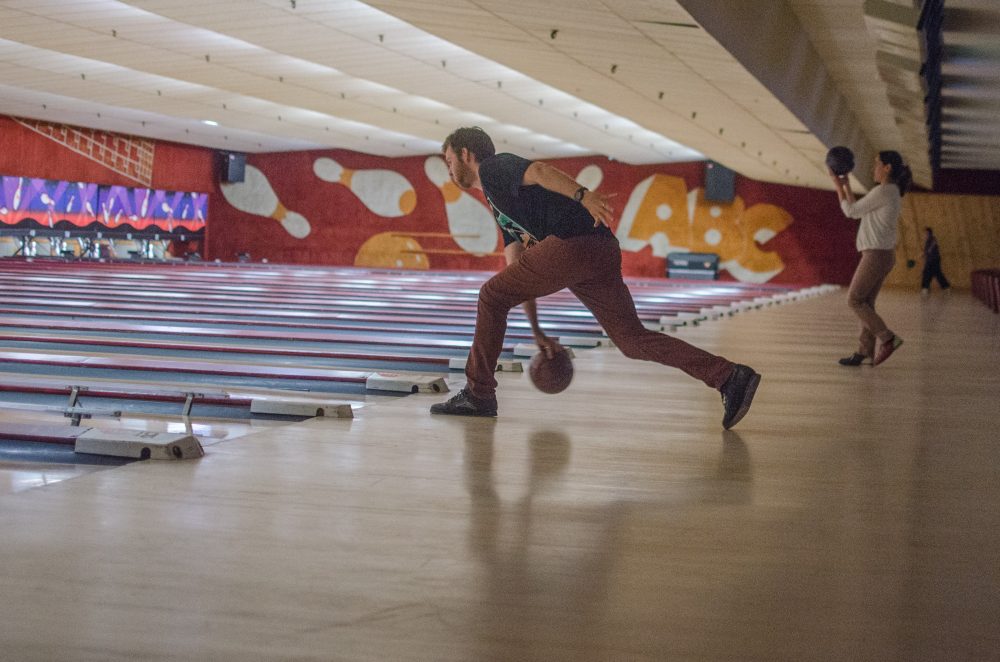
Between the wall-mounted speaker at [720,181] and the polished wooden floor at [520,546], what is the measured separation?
23.5 m

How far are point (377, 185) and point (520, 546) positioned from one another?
27.7 meters

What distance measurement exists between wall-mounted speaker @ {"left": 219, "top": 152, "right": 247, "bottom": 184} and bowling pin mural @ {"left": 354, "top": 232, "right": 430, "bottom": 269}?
369 cm

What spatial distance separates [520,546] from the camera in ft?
7.58

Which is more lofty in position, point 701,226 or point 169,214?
point 169,214

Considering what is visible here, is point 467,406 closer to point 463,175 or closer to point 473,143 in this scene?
point 463,175

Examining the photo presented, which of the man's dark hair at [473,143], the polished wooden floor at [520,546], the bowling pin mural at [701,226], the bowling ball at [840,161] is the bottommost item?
the polished wooden floor at [520,546]

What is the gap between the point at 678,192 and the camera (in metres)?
27.6

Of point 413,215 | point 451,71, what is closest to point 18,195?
point 413,215

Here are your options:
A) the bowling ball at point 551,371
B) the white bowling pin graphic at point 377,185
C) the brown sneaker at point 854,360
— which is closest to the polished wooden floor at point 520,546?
the bowling ball at point 551,371

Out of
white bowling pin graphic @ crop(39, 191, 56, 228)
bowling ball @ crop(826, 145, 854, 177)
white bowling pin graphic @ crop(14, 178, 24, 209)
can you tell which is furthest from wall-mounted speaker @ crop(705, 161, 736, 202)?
bowling ball @ crop(826, 145, 854, 177)

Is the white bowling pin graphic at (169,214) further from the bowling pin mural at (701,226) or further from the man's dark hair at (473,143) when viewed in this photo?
the man's dark hair at (473,143)

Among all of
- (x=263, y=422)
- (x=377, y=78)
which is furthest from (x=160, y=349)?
(x=377, y=78)

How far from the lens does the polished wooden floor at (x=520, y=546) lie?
1746mm

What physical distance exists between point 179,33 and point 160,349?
7022mm
